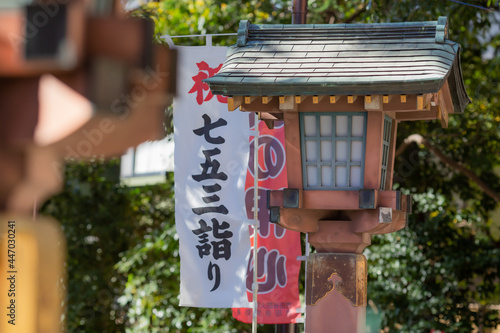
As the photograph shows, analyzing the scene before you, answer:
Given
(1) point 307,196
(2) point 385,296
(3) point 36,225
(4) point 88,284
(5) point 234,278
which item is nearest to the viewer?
(3) point 36,225

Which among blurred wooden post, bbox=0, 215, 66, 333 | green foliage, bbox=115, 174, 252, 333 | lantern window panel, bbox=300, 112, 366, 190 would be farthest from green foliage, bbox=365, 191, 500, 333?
blurred wooden post, bbox=0, 215, 66, 333

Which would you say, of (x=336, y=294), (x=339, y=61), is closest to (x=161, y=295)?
(x=336, y=294)

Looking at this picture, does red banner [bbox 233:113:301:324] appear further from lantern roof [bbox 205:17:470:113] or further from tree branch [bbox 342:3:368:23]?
tree branch [bbox 342:3:368:23]

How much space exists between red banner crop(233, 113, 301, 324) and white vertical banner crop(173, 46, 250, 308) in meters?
0.11

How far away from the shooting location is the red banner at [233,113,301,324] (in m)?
6.32

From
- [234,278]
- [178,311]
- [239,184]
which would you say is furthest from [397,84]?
[178,311]

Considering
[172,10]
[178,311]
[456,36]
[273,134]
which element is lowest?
[178,311]

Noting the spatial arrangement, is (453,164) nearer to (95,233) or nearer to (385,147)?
(385,147)

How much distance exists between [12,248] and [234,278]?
435cm

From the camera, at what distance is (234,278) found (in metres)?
6.28

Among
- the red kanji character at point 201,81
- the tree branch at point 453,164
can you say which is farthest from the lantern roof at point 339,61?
the tree branch at point 453,164

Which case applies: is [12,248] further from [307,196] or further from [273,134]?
[273,134]

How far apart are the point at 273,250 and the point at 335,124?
5.33 feet

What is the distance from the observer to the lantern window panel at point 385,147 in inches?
211
